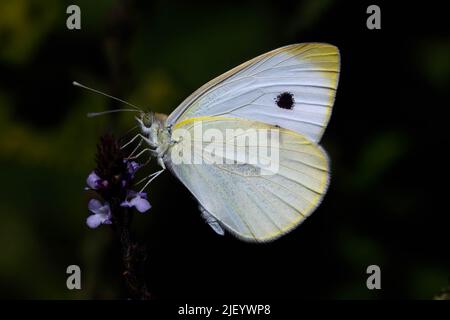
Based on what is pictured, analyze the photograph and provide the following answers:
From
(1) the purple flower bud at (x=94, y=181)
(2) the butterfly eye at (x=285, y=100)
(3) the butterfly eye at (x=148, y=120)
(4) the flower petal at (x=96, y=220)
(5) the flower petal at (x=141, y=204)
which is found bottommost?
(4) the flower petal at (x=96, y=220)

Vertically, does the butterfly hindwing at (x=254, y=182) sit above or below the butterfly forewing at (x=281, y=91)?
below

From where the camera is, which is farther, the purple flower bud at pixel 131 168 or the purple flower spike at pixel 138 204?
the purple flower bud at pixel 131 168

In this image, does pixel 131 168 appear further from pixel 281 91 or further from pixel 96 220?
pixel 281 91

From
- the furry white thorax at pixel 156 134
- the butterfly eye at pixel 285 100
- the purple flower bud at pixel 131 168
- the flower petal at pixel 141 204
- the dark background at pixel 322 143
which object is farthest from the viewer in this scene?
the dark background at pixel 322 143

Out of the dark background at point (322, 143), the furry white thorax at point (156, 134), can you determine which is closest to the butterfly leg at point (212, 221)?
the furry white thorax at point (156, 134)

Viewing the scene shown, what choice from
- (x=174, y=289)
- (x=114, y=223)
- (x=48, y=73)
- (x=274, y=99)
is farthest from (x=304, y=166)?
(x=48, y=73)

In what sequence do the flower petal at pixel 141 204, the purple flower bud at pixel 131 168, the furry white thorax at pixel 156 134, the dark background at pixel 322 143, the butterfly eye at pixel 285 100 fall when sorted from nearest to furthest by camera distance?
the flower petal at pixel 141 204, the purple flower bud at pixel 131 168, the furry white thorax at pixel 156 134, the butterfly eye at pixel 285 100, the dark background at pixel 322 143

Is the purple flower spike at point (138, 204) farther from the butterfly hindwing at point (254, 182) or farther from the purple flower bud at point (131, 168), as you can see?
the butterfly hindwing at point (254, 182)

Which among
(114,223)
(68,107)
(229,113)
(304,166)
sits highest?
(68,107)

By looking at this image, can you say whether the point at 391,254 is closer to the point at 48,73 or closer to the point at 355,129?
the point at 355,129
